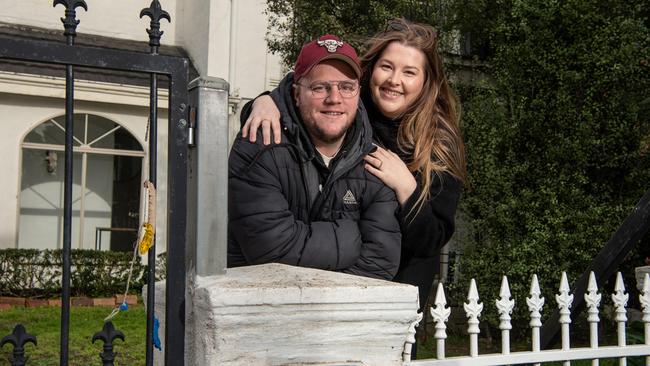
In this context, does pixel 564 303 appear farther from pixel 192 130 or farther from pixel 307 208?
pixel 192 130

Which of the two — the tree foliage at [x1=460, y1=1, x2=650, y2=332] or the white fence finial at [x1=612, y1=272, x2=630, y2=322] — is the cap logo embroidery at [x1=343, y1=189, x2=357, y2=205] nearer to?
the white fence finial at [x1=612, y1=272, x2=630, y2=322]

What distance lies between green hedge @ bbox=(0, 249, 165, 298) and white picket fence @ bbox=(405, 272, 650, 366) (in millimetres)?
9151

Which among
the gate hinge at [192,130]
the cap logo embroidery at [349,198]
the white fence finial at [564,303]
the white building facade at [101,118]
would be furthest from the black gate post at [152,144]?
the white building facade at [101,118]

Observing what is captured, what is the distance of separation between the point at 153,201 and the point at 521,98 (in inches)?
324

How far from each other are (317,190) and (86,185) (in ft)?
40.7

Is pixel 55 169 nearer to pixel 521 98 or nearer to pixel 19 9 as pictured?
pixel 19 9

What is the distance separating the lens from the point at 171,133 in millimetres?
2201

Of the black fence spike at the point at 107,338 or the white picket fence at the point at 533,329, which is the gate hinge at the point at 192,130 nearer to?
the black fence spike at the point at 107,338

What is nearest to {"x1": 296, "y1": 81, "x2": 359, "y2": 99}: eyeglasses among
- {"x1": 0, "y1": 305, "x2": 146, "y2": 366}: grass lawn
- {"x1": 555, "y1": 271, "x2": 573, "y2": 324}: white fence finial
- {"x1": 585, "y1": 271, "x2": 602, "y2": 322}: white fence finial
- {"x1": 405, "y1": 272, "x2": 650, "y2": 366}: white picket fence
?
{"x1": 405, "y1": 272, "x2": 650, "y2": 366}: white picket fence

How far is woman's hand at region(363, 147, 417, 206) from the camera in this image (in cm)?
262

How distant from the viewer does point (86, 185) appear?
14008 mm

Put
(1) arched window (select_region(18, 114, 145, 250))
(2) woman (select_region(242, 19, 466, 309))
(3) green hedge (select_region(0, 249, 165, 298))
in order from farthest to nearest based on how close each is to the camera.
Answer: (1) arched window (select_region(18, 114, 145, 250)) < (3) green hedge (select_region(0, 249, 165, 298)) < (2) woman (select_region(242, 19, 466, 309))

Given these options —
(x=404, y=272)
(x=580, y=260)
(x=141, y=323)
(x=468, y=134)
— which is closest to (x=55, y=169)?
(x=141, y=323)

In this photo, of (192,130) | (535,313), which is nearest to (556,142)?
(535,313)
